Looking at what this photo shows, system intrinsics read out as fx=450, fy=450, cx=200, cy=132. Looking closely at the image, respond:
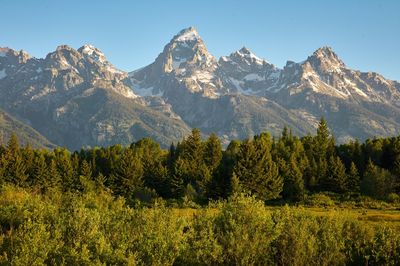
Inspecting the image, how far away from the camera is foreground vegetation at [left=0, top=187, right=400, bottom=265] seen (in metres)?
36.1

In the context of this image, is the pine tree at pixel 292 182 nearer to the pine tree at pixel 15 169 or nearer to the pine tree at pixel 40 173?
the pine tree at pixel 40 173

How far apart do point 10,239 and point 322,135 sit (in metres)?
121

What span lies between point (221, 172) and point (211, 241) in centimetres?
7088

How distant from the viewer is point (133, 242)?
1585 inches

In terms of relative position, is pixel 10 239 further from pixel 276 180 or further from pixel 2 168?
pixel 2 168

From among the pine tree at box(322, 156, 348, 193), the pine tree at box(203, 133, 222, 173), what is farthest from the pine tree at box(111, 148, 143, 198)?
the pine tree at box(322, 156, 348, 193)

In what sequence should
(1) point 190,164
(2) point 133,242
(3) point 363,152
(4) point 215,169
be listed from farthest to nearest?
1. (3) point 363,152
2. (1) point 190,164
3. (4) point 215,169
4. (2) point 133,242

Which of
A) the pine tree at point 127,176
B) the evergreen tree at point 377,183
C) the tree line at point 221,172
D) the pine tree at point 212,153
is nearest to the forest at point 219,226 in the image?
the evergreen tree at point 377,183

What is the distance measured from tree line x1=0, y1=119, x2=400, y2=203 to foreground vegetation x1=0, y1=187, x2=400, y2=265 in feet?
181

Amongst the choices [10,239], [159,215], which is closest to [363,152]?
[159,215]

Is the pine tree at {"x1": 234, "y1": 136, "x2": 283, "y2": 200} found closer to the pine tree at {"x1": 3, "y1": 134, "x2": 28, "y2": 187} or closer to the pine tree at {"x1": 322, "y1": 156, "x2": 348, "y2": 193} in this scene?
the pine tree at {"x1": 322, "y1": 156, "x2": 348, "y2": 193}

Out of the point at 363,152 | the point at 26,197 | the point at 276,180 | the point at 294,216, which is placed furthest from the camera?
the point at 363,152

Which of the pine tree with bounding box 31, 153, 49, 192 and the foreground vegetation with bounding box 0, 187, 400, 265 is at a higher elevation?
the foreground vegetation with bounding box 0, 187, 400, 265

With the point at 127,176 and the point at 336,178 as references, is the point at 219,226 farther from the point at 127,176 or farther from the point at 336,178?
the point at 127,176
